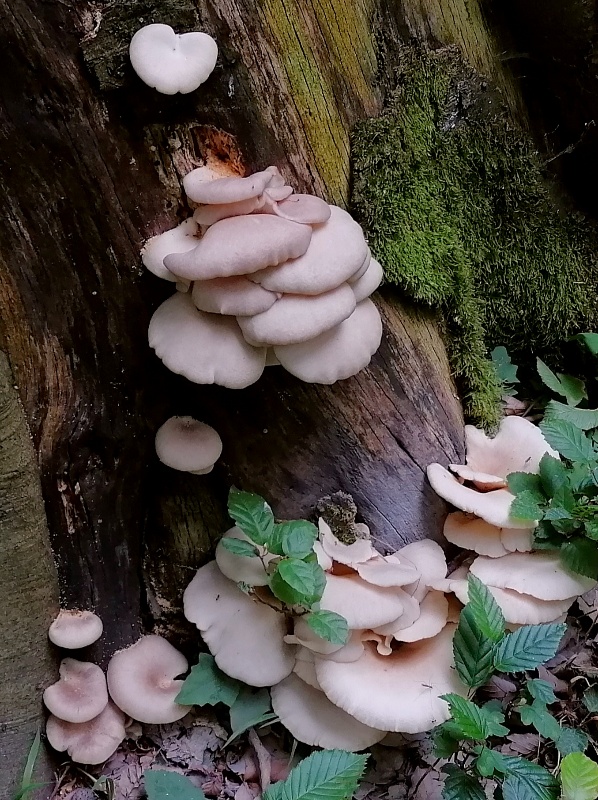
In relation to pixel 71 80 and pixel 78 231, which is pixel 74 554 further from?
pixel 71 80

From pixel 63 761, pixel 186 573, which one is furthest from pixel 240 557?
pixel 63 761

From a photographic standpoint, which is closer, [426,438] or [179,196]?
[179,196]

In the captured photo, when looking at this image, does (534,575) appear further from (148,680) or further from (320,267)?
(148,680)

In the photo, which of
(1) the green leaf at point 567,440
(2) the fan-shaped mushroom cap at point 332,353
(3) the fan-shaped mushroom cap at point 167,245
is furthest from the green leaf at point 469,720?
(3) the fan-shaped mushroom cap at point 167,245

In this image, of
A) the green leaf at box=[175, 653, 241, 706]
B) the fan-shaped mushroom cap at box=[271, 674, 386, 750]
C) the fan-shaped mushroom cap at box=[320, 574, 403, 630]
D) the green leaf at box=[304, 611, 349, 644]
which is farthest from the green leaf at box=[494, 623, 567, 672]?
the green leaf at box=[175, 653, 241, 706]

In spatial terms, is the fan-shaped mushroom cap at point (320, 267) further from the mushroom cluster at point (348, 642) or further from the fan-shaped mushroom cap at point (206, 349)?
the mushroom cluster at point (348, 642)

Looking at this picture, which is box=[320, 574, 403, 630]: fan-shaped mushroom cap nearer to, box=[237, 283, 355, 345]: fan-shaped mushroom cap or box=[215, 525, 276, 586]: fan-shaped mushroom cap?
box=[215, 525, 276, 586]: fan-shaped mushroom cap
